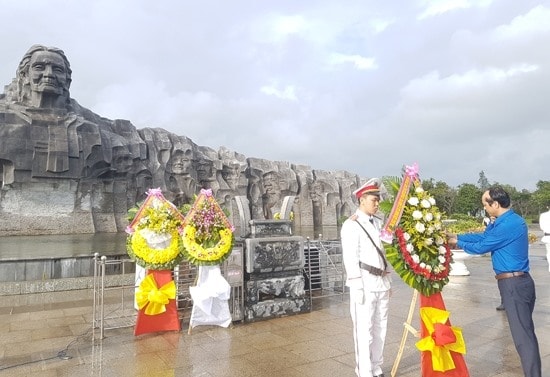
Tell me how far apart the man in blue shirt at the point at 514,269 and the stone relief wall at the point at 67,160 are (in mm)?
17375

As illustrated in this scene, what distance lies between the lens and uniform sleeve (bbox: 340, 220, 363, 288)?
10.6 feet

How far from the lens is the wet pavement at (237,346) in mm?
3668

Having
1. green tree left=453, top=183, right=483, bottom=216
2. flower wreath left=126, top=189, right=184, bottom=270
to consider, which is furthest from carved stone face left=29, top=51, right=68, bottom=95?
green tree left=453, top=183, right=483, bottom=216

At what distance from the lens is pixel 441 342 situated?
10.4 feet

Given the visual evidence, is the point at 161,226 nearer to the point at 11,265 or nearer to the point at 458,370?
the point at 458,370

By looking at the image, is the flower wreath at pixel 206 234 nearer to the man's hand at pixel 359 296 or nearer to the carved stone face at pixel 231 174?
the man's hand at pixel 359 296

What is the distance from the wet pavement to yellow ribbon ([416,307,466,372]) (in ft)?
1.39

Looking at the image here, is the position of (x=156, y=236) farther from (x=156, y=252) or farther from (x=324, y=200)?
(x=324, y=200)

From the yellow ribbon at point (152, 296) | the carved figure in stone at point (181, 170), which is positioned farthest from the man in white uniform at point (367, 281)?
the carved figure in stone at point (181, 170)

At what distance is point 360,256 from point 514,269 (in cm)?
118

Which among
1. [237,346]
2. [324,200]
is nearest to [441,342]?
[237,346]

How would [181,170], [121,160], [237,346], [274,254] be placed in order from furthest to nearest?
[181,170], [121,160], [274,254], [237,346]

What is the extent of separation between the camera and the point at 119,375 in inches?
140

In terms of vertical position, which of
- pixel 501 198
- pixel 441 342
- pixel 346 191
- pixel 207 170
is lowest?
pixel 441 342
